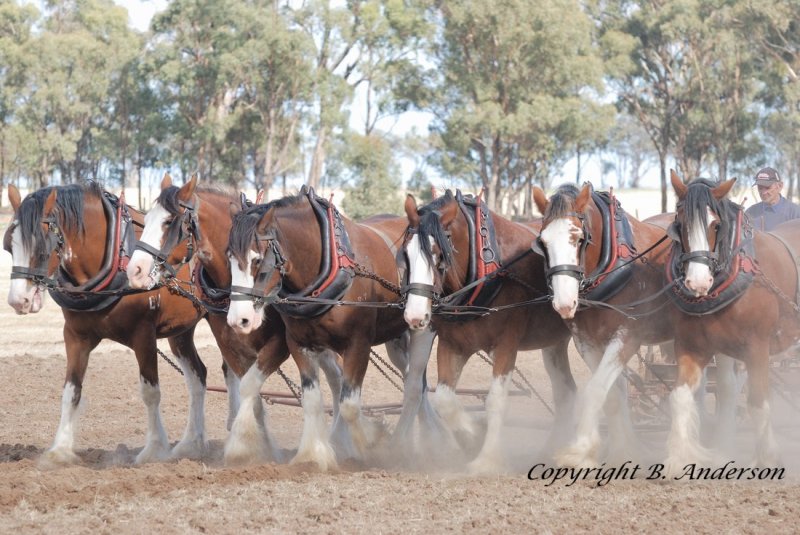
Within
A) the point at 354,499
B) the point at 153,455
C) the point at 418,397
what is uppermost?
the point at 418,397

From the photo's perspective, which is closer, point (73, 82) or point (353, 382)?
point (353, 382)

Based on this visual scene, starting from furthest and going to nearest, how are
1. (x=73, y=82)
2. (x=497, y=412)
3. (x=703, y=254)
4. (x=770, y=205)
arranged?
(x=73, y=82) → (x=770, y=205) → (x=497, y=412) → (x=703, y=254)

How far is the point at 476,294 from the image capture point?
273 inches

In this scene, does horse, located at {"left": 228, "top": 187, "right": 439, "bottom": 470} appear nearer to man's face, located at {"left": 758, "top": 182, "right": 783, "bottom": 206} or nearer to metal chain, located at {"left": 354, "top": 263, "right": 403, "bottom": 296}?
metal chain, located at {"left": 354, "top": 263, "right": 403, "bottom": 296}

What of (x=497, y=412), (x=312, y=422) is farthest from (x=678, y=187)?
(x=312, y=422)

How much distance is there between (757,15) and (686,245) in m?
37.8

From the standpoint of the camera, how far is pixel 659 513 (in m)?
5.50

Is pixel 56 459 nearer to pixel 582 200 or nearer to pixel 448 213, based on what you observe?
pixel 448 213

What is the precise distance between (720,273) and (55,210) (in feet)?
15.2

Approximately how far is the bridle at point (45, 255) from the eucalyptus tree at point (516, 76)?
33667 mm

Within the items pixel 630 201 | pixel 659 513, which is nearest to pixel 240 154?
pixel 630 201

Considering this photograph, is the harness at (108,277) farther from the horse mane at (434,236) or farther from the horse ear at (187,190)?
the horse mane at (434,236)

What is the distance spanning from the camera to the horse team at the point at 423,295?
21.4ft

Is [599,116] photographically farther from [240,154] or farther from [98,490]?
[98,490]
